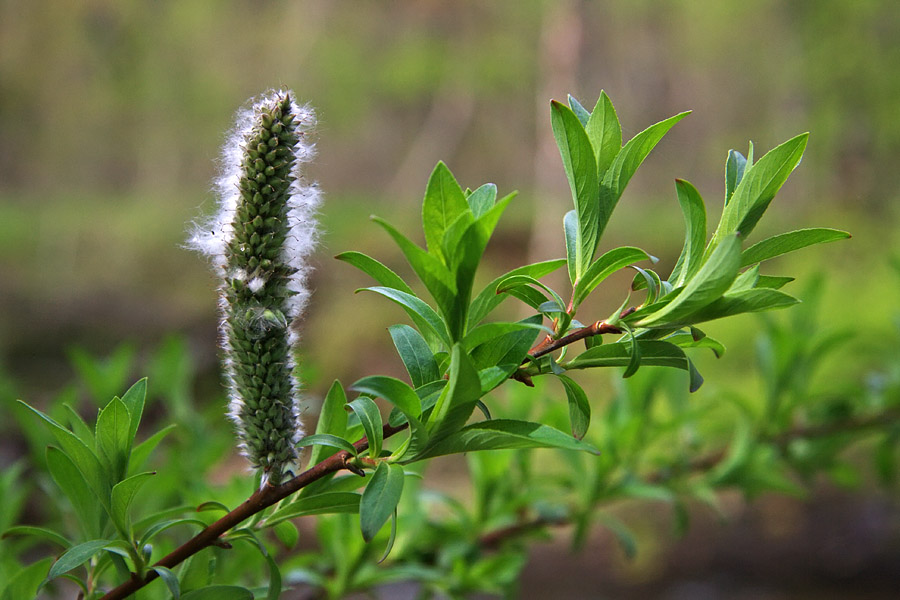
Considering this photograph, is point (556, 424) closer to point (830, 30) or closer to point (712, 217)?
point (830, 30)

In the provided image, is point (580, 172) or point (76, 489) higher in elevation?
point (580, 172)

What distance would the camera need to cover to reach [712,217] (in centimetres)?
601

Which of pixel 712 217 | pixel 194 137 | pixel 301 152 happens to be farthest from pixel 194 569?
pixel 194 137

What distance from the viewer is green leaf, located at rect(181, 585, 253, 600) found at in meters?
0.35

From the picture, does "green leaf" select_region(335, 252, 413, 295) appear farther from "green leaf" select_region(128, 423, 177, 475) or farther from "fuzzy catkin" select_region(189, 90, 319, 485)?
"green leaf" select_region(128, 423, 177, 475)

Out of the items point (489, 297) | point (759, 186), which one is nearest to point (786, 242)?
point (759, 186)

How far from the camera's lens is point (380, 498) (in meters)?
0.30

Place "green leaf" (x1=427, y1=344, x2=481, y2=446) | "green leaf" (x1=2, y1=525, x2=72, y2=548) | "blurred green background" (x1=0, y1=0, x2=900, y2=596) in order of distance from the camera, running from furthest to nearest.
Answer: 1. "blurred green background" (x1=0, y1=0, x2=900, y2=596)
2. "green leaf" (x1=2, y1=525, x2=72, y2=548)
3. "green leaf" (x1=427, y1=344, x2=481, y2=446)

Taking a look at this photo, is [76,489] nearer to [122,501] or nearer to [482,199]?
[122,501]

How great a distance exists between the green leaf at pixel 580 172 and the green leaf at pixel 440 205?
50 millimetres

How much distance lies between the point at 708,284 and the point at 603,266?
0.20 feet

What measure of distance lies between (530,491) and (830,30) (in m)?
4.34

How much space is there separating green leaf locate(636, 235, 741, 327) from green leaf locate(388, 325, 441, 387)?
0.35 ft

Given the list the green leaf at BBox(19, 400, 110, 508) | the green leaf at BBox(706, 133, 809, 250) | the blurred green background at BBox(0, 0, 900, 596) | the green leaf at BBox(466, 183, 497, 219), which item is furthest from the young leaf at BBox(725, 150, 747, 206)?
the blurred green background at BBox(0, 0, 900, 596)
